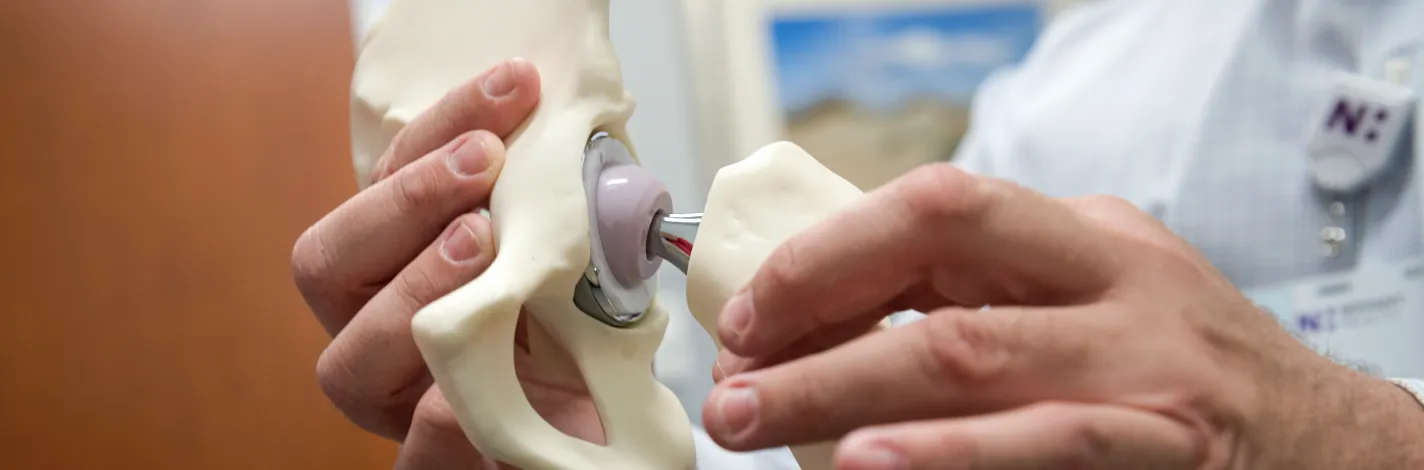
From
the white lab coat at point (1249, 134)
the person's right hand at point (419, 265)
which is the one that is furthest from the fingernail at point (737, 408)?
the white lab coat at point (1249, 134)

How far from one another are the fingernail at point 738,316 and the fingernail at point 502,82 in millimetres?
206

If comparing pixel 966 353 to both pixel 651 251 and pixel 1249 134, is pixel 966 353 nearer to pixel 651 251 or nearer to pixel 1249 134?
pixel 651 251

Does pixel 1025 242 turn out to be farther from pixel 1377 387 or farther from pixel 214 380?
pixel 214 380

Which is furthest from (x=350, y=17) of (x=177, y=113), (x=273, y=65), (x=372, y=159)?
(x=372, y=159)

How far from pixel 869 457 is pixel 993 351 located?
6 cm

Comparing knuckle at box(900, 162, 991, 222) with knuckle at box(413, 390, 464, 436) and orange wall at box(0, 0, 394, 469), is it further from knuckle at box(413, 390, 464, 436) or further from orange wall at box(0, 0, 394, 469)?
orange wall at box(0, 0, 394, 469)

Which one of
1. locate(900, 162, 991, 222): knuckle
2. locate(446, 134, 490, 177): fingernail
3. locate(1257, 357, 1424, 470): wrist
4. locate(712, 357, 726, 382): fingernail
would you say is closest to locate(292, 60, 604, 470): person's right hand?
locate(446, 134, 490, 177): fingernail

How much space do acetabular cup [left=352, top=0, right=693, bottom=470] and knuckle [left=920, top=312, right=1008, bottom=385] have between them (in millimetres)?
194

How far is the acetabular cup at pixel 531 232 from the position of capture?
0.40 m

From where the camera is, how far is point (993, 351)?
31 cm

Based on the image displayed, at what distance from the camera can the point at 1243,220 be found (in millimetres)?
918

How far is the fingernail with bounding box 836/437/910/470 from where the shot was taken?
280 millimetres

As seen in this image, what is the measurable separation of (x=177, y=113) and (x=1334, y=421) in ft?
4.08

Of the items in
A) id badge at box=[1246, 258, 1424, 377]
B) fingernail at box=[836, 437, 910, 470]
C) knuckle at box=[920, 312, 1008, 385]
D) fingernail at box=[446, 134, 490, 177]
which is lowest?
id badge at box=[1246, 258, 1424, 377]
